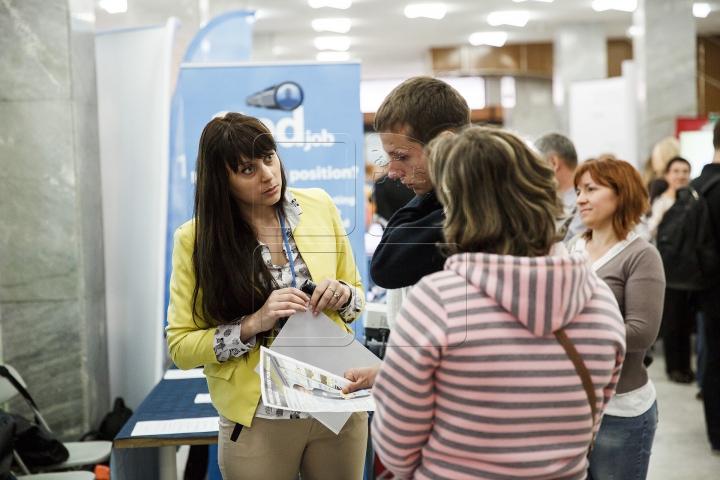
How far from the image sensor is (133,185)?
3539 mm

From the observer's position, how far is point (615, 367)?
1.17 metres

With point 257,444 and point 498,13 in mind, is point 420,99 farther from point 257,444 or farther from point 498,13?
point 498,13

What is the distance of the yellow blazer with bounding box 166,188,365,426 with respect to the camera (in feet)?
4.24

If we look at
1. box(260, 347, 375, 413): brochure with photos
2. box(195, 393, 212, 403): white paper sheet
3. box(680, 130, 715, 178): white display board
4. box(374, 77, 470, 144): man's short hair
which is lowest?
box(195, 393, 212, 403): white paper sheet

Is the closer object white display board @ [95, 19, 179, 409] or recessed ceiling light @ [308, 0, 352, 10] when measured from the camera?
white display board @ [95, 19, 179, 409]

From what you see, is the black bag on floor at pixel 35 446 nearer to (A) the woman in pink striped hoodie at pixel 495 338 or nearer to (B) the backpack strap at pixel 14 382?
(B) the backpack strap at pixel 14 382

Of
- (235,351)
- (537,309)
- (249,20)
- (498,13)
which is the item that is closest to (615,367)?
(537,309)

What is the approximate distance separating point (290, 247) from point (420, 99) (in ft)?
1.23

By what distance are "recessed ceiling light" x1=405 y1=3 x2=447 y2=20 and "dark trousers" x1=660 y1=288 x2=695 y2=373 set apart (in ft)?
20.2

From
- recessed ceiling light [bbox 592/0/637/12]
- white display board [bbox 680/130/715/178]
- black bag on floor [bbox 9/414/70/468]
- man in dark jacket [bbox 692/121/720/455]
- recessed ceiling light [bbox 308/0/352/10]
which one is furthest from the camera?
recessed ceiling light [bbox 592/0/637/12]

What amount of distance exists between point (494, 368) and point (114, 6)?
433 cm

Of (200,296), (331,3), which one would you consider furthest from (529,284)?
(331,3)

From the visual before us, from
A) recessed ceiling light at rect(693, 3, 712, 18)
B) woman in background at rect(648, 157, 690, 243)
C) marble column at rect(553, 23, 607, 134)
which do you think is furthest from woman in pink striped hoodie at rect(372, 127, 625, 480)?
recessed ceiling light at rect(693, 3, 712, 18)

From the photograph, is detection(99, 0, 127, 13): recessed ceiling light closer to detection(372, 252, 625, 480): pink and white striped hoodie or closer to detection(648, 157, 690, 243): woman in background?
detection(372, 252, 625, 480): pink and white striped hoodie
